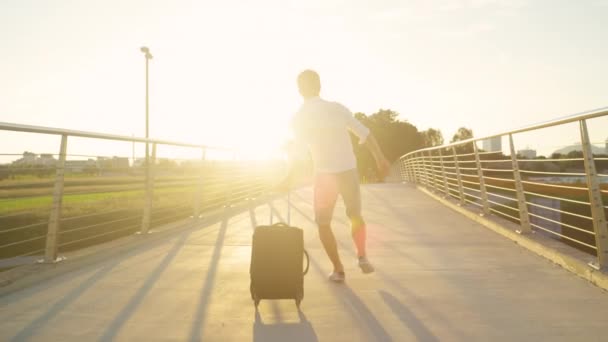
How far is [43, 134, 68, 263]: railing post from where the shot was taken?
485 centimetres

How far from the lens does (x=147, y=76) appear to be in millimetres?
28531

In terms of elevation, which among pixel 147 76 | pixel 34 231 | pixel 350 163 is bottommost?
pixel 34 231

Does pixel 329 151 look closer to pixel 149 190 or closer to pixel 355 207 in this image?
pixel 355 207

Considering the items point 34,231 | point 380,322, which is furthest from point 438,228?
point 34,231

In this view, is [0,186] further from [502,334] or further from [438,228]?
[438,228]

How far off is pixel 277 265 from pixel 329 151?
1.16m

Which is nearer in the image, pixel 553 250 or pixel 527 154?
pixel 553 250

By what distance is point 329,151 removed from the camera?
4.35m

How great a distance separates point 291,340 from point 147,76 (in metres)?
27.7

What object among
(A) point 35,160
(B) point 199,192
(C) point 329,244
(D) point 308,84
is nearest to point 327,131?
(D) point 308,84

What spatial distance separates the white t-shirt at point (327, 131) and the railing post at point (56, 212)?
2.32m

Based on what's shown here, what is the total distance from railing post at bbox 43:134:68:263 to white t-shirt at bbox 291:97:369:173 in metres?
2.32

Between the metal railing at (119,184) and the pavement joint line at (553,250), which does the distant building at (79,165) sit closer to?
the metal railing at (119,184)

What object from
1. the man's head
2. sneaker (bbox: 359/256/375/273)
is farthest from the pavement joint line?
the man's head
